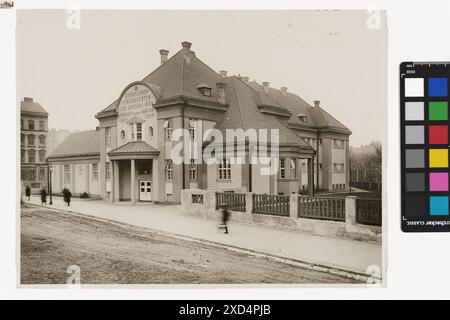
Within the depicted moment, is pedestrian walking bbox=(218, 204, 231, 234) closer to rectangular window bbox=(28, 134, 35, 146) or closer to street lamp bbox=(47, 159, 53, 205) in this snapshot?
street lamp bbox=(47, 159, 53, 205)

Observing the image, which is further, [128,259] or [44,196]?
[44,196]

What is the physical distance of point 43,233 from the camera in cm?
476

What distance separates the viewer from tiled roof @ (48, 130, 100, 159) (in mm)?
4809

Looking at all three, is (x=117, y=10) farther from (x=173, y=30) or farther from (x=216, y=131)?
(x=216, y=131)

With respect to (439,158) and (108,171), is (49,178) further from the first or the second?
(439,158)

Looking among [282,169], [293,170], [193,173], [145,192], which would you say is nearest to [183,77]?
[193,173]

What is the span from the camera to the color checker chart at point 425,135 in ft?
13.2

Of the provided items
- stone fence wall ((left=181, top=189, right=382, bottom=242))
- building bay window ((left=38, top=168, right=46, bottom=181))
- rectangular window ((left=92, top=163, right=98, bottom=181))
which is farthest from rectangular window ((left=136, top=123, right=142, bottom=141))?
building bay window ((left=38, top=168, right=46, bottom=181))

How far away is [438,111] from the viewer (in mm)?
4008

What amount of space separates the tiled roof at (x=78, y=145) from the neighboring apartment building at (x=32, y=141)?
18 cm

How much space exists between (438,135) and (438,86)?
0.60 metres

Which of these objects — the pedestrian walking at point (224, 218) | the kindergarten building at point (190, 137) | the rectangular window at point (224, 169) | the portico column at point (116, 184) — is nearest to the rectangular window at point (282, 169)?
the kindergarten building at point (190, 137)

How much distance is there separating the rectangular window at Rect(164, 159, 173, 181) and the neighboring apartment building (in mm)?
1658

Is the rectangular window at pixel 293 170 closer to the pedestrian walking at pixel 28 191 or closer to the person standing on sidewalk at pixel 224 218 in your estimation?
the person standing on sidewalk at pixel 224 218
